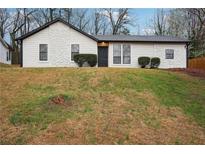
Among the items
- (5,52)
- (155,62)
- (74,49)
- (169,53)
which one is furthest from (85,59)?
(5,52)

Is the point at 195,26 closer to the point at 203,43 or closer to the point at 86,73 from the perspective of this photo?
the point at 203,43

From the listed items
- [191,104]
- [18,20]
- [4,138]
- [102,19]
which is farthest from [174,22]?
[4,138]

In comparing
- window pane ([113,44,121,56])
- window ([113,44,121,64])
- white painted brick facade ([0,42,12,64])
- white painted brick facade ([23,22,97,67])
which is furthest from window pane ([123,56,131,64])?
white painted brick facade ([0,42,12,64])

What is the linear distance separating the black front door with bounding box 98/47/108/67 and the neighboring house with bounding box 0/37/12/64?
536 inches

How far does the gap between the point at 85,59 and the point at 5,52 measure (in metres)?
16.6

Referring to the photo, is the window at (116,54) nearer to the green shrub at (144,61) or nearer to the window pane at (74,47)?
the green shrub at (144,61)

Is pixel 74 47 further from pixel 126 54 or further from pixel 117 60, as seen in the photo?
pixel 126 54

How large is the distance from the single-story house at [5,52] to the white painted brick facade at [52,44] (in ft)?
39.5

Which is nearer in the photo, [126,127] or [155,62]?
[126,127]

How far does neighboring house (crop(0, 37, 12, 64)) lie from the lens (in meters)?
39.5

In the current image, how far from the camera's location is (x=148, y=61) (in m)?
29.4

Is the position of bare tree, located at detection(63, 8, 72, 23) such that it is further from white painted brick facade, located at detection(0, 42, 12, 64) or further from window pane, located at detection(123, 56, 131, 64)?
window pane, located at detection(123, 56, 131, 64)
